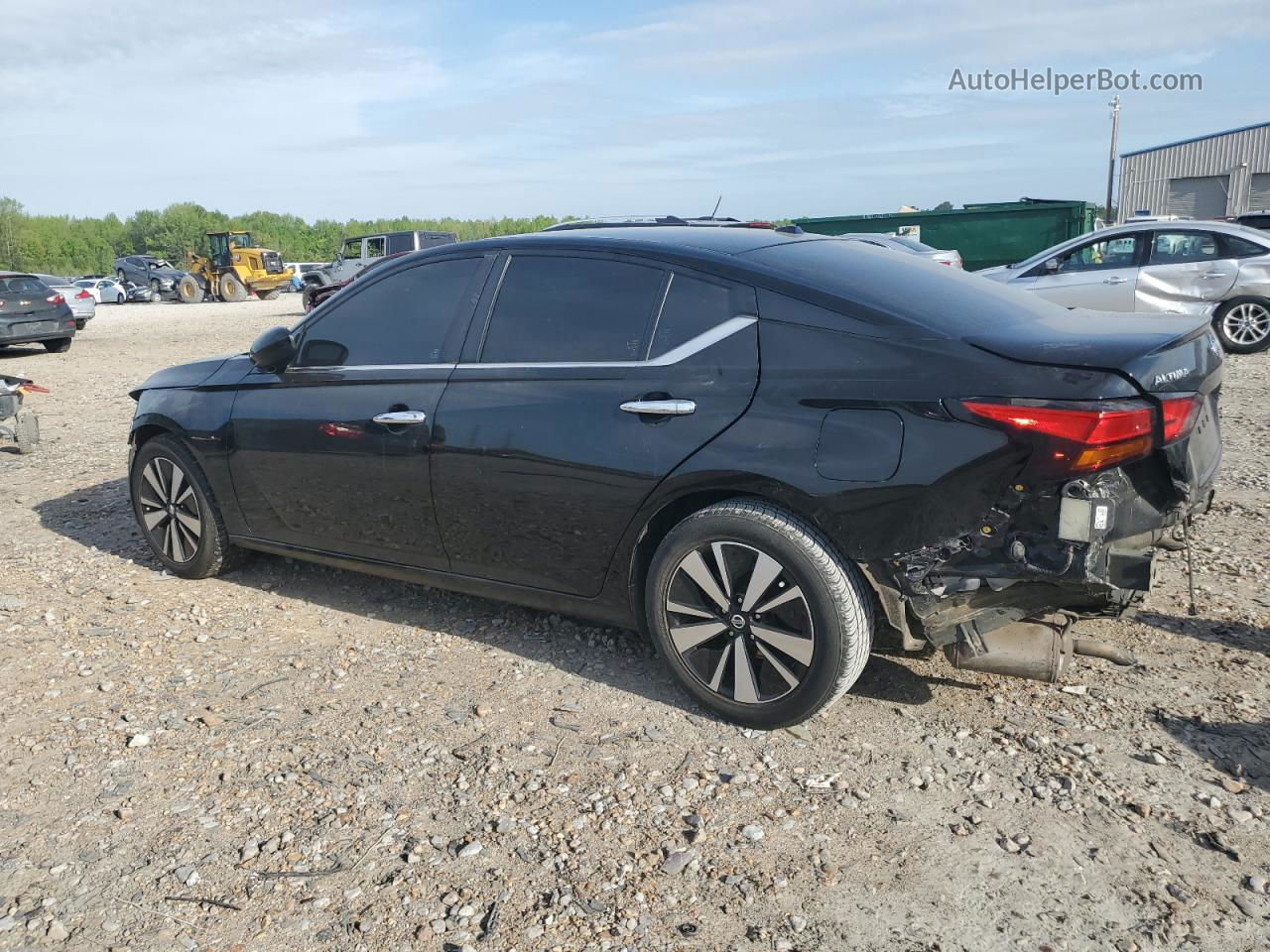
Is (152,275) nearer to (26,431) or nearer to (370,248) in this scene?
(370,248)

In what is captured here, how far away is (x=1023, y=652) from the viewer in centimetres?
331

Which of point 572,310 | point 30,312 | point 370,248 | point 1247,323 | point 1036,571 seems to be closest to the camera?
point 1036,571

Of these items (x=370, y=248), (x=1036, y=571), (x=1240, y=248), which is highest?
(x=370, y=248)

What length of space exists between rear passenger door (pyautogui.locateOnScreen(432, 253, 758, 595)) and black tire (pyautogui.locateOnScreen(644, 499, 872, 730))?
27 cm

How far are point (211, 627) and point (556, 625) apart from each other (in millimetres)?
1572

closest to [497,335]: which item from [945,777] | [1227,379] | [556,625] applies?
[556,625]

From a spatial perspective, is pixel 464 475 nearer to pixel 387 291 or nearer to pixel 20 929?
pixel 387 291

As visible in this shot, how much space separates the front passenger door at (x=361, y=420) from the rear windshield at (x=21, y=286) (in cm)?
1508

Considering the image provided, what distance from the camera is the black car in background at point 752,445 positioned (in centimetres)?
293

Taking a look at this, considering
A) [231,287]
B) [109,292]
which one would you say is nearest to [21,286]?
[231,287]

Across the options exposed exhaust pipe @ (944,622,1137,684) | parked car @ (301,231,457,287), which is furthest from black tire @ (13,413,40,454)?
parked car @ (301,231,457,287)

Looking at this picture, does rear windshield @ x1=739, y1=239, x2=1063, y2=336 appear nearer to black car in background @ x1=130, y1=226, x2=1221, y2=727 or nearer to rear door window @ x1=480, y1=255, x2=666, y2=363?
black car in background @ x1=130, y1=226, x2=1221, y2=727

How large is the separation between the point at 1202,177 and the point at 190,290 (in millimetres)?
41704

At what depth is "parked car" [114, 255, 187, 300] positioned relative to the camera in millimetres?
43875
